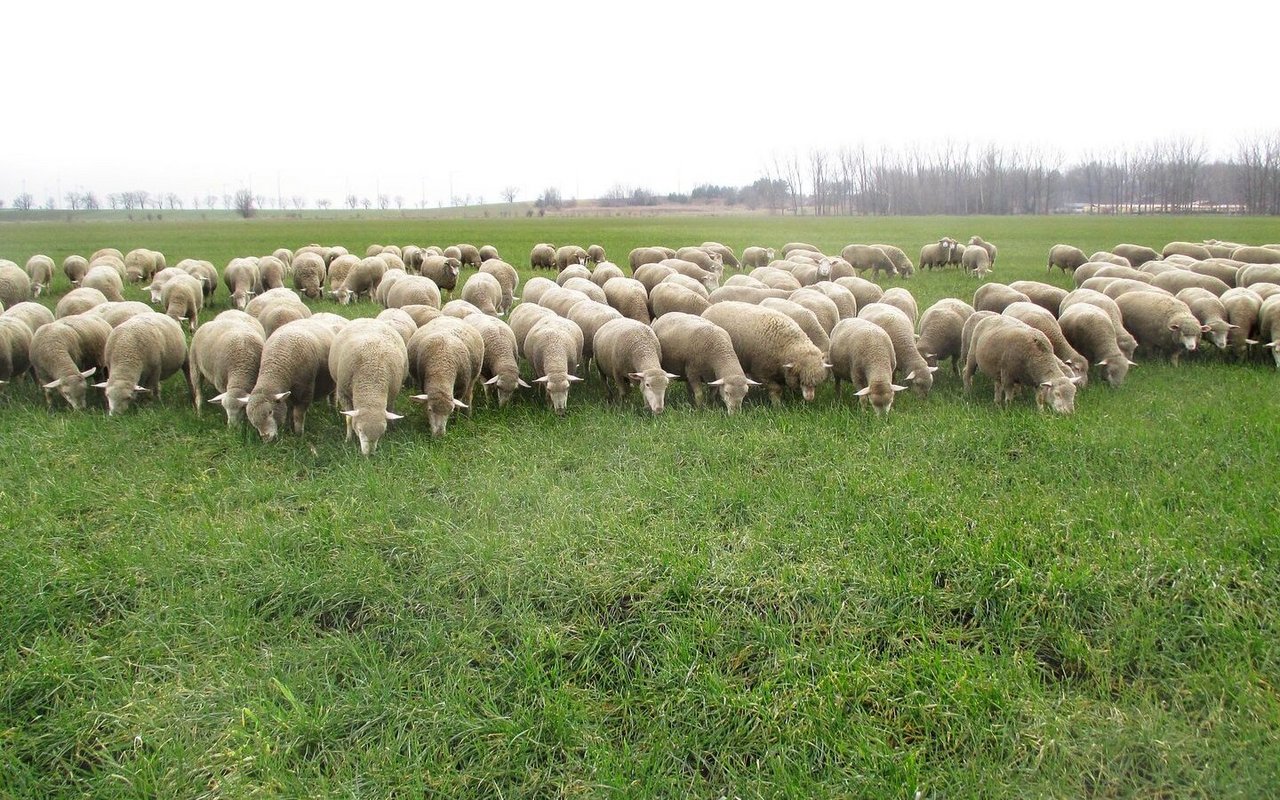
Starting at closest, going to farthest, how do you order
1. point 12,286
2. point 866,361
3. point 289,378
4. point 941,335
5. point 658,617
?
point 658,617 < point 289,378 < point 866,361 < point 941,335 < point 12,286

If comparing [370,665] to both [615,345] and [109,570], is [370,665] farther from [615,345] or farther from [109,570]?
[615,345]

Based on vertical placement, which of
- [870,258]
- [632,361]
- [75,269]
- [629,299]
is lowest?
[632,361]

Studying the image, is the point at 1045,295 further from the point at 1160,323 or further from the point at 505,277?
the point at 505,277

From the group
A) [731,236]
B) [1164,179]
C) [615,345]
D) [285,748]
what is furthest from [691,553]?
[1164,179]

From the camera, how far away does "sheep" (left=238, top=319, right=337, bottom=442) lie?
725 cm

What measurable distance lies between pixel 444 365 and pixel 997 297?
28.6 feet

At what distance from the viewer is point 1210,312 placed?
10.5m

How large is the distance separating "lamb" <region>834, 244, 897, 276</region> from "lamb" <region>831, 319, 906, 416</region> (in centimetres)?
1559

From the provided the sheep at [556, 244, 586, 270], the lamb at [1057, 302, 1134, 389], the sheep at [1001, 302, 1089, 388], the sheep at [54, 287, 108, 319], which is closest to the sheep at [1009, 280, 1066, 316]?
the lamb at [1057, 302, 1134, 389]

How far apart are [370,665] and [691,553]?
2.04 metres

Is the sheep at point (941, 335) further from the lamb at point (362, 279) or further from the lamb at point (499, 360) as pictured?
the lamb at point (362, 279)

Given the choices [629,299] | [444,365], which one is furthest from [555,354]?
[629,299]

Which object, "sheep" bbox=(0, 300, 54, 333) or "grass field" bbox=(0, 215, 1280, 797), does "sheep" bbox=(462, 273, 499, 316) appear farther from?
"grass field" bbox=(0, 215, 1280, 797)

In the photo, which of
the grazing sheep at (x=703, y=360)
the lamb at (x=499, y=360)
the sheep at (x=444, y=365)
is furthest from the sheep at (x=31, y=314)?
the grazing sheep at (x=703, y=360)
